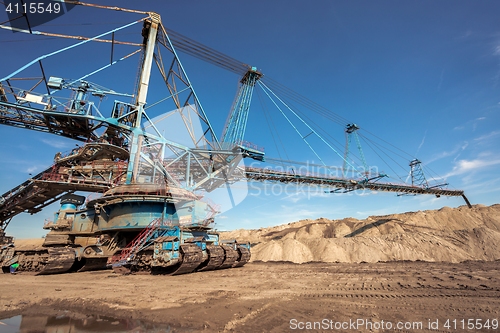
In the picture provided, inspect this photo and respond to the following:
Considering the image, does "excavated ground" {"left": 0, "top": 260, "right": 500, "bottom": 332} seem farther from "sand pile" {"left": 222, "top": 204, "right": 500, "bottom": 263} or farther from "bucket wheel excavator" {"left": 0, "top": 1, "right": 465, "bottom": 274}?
"sand pile" {"left": 222, "top": 204, "right": 500, "bottom": 263}

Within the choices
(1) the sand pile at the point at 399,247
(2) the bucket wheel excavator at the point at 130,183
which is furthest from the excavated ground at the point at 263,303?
(1) the sand pile at the point at 399,247

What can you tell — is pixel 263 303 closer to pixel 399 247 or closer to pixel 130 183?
pixel 130 183

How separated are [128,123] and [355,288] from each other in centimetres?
1939

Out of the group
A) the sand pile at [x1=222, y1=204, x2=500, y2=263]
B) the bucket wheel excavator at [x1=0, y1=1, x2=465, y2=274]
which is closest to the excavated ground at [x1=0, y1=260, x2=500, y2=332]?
the bucket wheel excavator at [x1=0, y1=1, x2=465, y2=274]

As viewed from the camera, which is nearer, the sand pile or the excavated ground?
the excavated ground

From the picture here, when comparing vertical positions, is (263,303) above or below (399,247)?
below

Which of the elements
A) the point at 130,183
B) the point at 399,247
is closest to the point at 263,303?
the point at 130,183

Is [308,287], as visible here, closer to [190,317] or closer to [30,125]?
[190,317]

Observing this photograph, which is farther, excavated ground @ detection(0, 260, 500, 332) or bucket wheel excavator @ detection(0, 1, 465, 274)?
bucket wheel excavator @ detection(0, 1, 465, 274)

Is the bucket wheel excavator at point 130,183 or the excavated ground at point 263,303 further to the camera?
the bucket wheel excavator at point 130,183

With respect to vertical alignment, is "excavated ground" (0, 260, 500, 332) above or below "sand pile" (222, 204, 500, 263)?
below

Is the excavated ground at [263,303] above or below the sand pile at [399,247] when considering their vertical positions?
below

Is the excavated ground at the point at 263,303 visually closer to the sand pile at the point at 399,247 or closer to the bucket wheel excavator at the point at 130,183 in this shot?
the bucket wheel excavator at the point at 130,183

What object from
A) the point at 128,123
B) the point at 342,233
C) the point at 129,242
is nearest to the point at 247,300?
the point at 129,242
